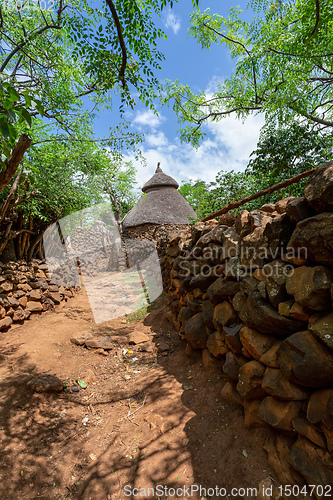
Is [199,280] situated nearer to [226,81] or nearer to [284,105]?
[284,105]

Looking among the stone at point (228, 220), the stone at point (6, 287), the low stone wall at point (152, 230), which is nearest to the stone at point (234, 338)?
the stone at point (228, 220)

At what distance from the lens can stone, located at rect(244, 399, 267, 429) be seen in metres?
1.87

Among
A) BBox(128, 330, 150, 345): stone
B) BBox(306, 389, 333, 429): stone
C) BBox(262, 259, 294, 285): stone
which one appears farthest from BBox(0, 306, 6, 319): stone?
BBox(306, 389, 333, 429): stone

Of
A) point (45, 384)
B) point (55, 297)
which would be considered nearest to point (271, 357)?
point (45, 384)

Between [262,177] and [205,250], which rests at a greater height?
[262,177]

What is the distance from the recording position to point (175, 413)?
239 centimetres

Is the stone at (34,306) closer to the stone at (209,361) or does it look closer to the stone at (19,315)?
the stone at (19,315)

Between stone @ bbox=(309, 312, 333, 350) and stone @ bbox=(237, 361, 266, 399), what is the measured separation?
25.6 inches

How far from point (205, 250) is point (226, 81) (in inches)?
379

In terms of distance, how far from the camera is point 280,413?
163 centimetres

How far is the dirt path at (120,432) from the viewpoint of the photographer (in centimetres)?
183

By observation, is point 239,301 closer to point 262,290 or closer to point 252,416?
point 262,290

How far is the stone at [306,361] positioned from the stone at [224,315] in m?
0.76

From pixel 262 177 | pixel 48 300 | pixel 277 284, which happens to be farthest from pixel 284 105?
pixel 48 300
